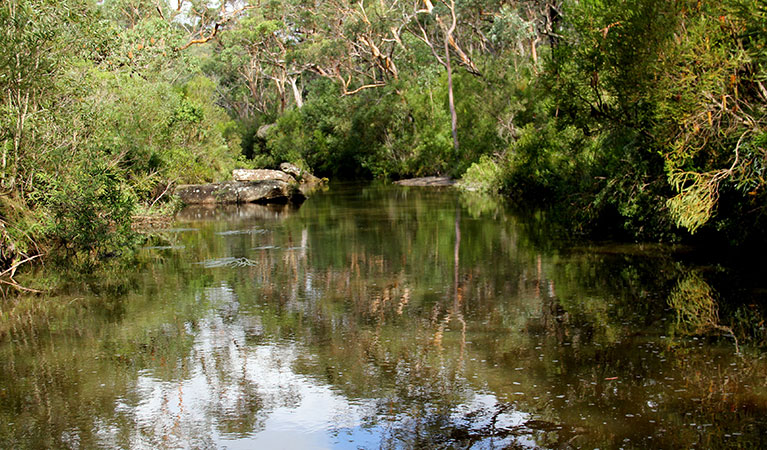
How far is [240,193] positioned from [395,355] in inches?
937

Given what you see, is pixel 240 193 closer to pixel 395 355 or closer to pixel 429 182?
pixel 429 182

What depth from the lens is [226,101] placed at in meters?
76.9

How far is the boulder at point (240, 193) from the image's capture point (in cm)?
3084

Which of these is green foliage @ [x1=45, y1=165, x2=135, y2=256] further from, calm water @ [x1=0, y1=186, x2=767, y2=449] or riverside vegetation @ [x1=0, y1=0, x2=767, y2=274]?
calm water @ [x1=0, y1=186, x2=767, y2=449]

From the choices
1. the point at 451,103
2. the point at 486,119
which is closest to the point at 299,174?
the point at 451,103

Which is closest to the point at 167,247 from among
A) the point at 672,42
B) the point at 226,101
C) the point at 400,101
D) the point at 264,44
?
the point at 672,42

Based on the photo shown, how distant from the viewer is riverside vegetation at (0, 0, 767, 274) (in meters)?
12.7

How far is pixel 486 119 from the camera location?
123 ft

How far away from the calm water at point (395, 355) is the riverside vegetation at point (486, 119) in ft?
4.23

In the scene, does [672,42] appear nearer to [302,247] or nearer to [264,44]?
[302,247]

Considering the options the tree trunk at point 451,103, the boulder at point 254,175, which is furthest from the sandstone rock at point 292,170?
the tree trunk at point 451,103

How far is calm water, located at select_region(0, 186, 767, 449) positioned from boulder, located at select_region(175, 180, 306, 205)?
15.8m

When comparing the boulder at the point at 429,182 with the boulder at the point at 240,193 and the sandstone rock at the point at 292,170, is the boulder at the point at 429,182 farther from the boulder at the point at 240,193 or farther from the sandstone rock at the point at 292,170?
the boulder at the point at 240,193

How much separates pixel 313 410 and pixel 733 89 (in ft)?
29.1
